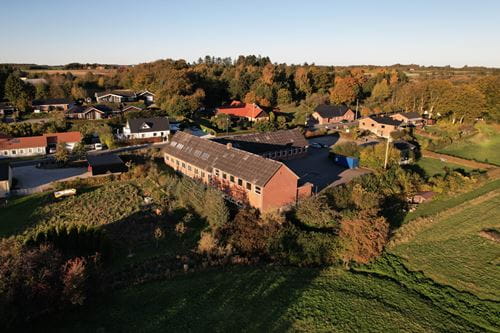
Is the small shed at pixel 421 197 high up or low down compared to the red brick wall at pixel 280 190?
down

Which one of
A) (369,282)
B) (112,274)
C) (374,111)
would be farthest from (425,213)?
(374,111)

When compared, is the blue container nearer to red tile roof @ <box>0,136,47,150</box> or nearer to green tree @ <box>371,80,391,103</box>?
red tile roof @ <box>0,136,47,150</box>

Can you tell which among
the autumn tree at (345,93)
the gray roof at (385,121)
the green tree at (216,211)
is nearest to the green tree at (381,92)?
the autumn tree at (345,93)

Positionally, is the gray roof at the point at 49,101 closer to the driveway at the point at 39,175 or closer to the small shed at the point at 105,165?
the driveway at the point at 39,175

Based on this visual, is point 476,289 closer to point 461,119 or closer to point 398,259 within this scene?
point 398,259

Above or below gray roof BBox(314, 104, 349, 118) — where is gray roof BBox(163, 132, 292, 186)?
below

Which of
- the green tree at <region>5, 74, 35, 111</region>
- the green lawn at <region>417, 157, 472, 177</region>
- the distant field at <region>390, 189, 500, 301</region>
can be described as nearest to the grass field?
the green lawn at <region>417, 157, 472, 177</region>

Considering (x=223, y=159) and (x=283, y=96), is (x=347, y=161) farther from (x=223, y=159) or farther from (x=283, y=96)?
(x=283, y=96)
